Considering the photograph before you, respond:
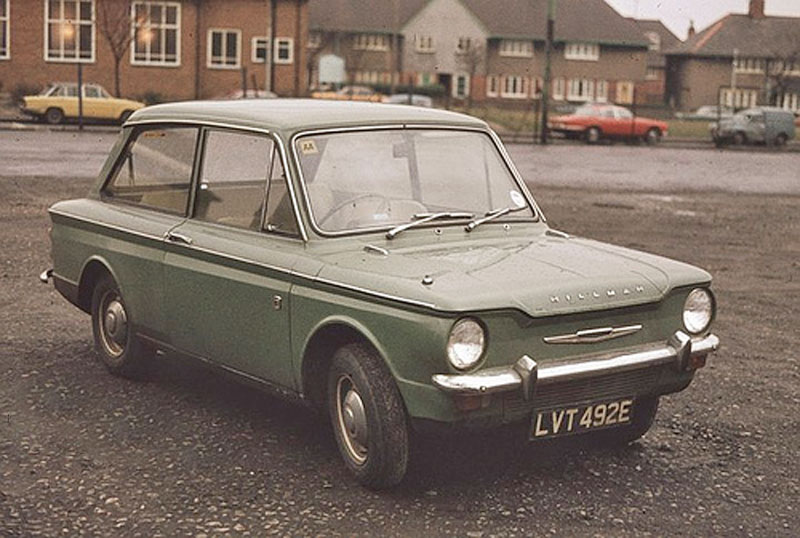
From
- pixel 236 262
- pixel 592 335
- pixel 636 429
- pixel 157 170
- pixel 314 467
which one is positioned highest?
pixel 157 170

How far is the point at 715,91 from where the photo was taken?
315ft

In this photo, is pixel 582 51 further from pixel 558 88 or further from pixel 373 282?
pixel 373 282

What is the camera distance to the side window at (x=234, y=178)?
593cm

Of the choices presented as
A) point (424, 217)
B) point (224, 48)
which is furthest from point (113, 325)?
point (224, 48)

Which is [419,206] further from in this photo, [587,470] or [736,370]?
[736,370]

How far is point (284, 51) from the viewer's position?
5362 cm

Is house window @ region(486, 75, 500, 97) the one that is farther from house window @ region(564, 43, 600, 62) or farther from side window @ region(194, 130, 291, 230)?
side window @ region(194, 130, 291, 230)

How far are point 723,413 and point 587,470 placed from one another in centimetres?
138

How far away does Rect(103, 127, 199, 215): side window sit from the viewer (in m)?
6.47

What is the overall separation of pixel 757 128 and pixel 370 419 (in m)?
43.6

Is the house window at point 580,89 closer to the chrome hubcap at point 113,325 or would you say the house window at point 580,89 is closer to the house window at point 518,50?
the house window at point 518,50

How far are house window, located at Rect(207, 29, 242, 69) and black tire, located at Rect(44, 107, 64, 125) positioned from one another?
1613cm

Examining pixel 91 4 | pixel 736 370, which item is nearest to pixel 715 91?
pixel 91 4

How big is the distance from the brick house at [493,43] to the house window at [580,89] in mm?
139
